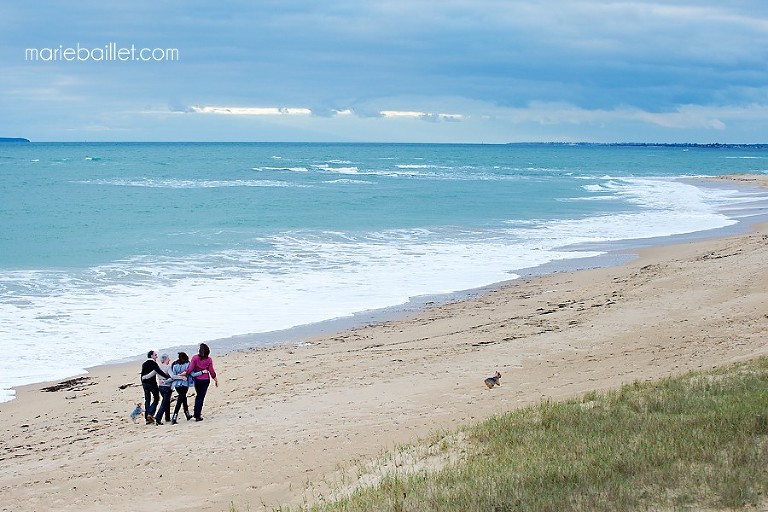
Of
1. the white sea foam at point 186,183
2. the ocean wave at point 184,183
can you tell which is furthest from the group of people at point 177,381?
the ocean wave at point 184,183

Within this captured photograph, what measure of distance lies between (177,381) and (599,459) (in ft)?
20.9

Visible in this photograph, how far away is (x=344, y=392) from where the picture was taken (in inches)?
484

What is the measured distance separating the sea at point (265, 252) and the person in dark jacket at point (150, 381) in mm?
2770

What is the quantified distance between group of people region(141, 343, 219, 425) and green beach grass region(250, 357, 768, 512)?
360 cm

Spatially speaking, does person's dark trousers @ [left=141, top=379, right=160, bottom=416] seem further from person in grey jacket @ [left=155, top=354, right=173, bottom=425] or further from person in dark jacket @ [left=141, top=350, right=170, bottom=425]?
person in grey jacket @ [left=155, top=354, right=173, bottom=425]

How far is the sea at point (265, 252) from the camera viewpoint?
17.1m

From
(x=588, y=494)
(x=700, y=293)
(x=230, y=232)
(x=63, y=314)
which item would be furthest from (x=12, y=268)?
(x=588, y=494)

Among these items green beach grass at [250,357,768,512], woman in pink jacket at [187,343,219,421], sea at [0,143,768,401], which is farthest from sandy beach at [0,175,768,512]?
sea at [0,143,768,401]

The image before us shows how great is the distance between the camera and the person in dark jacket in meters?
11.6

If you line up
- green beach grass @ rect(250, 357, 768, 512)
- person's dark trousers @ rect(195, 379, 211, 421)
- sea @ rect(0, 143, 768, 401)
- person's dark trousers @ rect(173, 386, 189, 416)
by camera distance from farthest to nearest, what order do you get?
sea @ rect(0, 143, 768, 401) < person's dark trousers @ rect(173, 386, 189, 416) < person's dark trousers @ rect(195, 379, 211, 421) < green beach grass @ rect(250, 357, 768, 512)

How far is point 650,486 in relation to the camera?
6.54 metres

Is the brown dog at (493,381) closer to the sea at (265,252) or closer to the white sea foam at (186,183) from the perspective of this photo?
the sea at (265,252)

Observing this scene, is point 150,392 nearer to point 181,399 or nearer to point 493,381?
point 181,399

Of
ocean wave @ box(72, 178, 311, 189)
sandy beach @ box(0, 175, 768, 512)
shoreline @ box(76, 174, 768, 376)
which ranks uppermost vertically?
ocean wave @ box(72, 178, 311, 189)
